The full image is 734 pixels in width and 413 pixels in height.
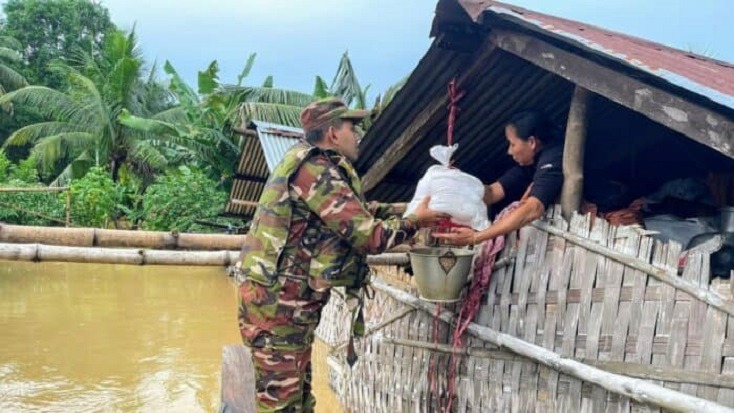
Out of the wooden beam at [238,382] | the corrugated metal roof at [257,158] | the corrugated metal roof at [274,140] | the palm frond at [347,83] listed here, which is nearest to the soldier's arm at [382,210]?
the wooden beam at [238,382]

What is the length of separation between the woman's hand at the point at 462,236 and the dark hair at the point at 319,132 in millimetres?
729

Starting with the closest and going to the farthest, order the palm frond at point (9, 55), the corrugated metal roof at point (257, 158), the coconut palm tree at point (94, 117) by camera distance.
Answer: the corrugated metal roof at point (257, 158)
the coconut palm tree at point (94, 117)
the palm frond at point (9, 55)

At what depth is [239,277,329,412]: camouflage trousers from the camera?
8.70ft

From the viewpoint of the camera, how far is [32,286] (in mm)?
12625

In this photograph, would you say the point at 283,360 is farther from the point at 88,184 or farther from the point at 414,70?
the point at 88,184

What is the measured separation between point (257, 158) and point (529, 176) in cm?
625

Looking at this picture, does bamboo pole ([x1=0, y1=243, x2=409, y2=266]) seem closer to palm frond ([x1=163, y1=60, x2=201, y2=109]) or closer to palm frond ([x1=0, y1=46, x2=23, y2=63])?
palm frond ([x1=163, y1=60, x2=201, y2=109])

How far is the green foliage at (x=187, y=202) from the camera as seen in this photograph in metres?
14.3

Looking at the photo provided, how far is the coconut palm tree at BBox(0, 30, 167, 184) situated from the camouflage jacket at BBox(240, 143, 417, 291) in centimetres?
1519

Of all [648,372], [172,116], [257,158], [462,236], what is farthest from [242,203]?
[172,116]

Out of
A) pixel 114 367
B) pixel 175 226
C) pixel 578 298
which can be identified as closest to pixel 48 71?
pixel 175 226

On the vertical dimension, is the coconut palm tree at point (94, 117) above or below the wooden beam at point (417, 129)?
above

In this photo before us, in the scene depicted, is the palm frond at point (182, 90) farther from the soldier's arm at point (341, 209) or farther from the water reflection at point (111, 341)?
the soldier's arm at point (341, 209)

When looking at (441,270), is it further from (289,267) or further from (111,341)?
(111,341)
